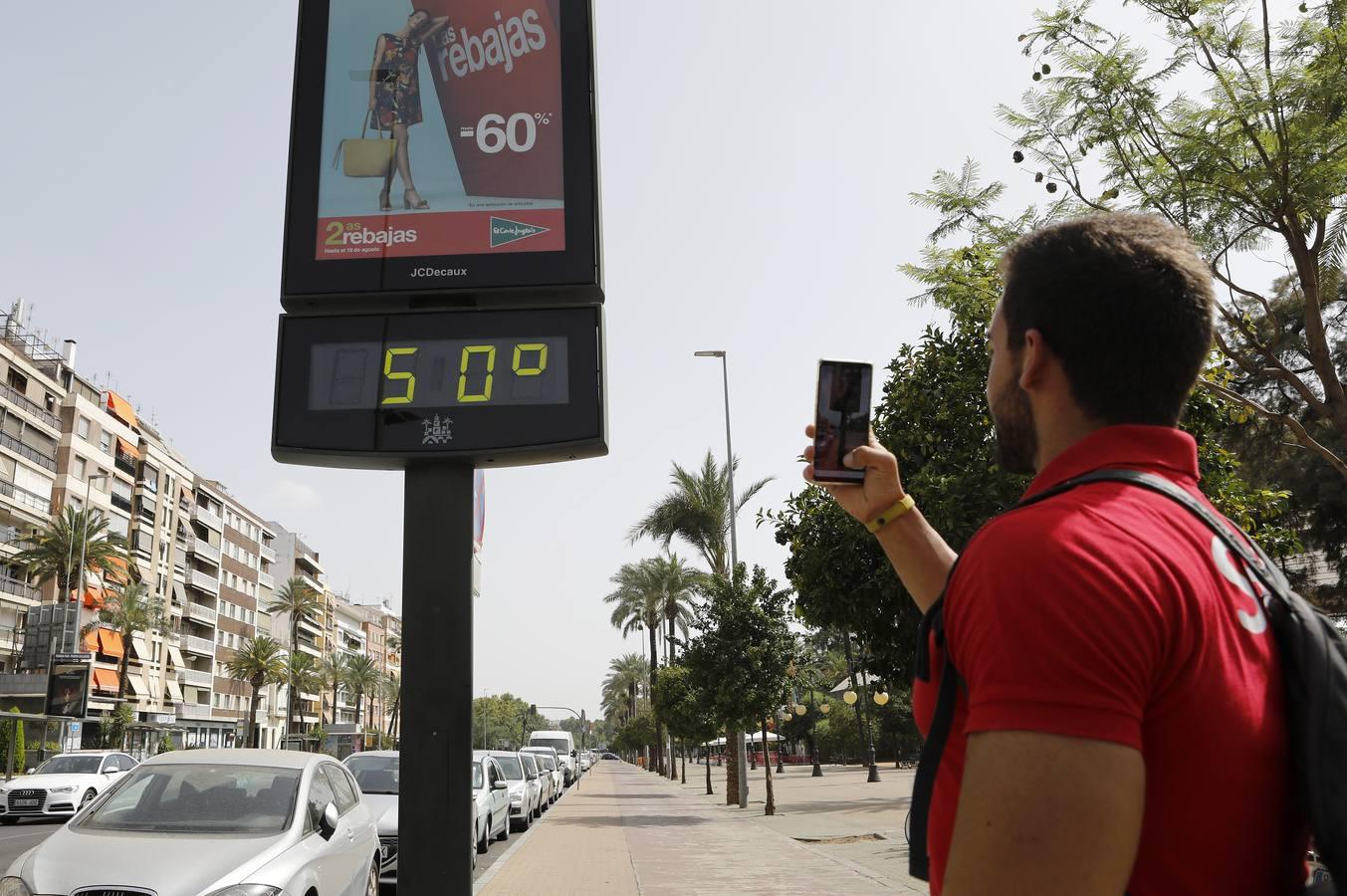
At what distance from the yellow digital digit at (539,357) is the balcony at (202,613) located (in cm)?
8262

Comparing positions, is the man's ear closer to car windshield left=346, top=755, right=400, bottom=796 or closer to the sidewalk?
the sidewalk

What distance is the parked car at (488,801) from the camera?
16562 millimetres

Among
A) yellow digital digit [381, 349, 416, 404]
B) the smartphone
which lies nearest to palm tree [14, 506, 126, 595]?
yellow digital digit [381, 349, 416, 404]

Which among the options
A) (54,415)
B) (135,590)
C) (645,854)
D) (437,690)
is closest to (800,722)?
(135,590)

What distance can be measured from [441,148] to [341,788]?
240 inches

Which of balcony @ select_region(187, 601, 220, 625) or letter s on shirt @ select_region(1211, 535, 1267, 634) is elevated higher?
balcony @ select_region(187, 601, 220, 625)

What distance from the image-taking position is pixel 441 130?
4.52 metres

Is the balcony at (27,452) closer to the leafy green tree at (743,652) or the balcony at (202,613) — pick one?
the balcony at (202,613)

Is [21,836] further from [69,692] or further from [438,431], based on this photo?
[69,692]

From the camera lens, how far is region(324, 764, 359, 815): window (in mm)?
8500

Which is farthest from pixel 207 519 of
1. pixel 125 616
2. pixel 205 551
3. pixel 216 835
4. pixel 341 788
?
pixel 216 835

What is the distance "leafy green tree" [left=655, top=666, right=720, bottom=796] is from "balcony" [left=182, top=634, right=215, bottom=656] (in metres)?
49.8

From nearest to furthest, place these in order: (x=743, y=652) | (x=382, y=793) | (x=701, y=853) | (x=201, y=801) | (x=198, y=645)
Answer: (x=201, y=801)
(x=382, y=793)
(x=701, y=853)
(x=743, y=652)
(x=198, y=645)

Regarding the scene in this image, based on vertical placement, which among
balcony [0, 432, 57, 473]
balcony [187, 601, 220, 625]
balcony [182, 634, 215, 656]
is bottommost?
balcony [182, 634, 215, 656]
